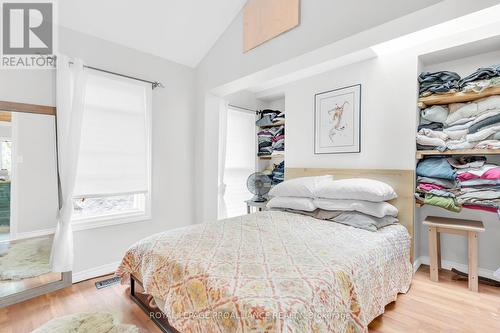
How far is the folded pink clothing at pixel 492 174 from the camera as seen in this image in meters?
2.05

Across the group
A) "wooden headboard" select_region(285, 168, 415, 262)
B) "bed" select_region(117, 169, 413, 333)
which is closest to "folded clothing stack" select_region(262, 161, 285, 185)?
"wooden headboard" select_region(285, 168, 415, 262)

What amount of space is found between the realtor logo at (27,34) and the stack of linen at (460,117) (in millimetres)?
3547

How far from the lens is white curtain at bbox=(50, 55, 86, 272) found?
223 cm

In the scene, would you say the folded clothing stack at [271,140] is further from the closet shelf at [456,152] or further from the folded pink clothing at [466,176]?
the folded pink clothing at [466,176]

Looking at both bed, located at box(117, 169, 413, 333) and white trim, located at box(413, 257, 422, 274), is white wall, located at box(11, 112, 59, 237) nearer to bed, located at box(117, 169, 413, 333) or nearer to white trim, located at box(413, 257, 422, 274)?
bed, located at box(117, 169, 413, 333)

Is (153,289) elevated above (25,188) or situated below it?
below

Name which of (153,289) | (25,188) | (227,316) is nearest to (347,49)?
(227,316)

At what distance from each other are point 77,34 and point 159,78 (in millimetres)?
846

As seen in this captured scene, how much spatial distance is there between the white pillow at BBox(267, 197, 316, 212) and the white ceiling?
204 centimetres

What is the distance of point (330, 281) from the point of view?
1252 millimetres

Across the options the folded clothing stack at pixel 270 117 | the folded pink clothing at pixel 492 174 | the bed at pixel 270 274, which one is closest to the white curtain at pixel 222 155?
the folded clothing stack at pixel 270 117

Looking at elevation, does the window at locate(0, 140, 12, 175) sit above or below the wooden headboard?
above

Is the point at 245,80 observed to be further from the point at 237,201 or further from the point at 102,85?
the point at 237,201

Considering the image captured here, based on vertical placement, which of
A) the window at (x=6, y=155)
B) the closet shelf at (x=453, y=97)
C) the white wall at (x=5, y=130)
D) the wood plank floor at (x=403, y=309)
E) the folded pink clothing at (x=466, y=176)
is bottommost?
the wood plank floor at (x=403, y=309)
